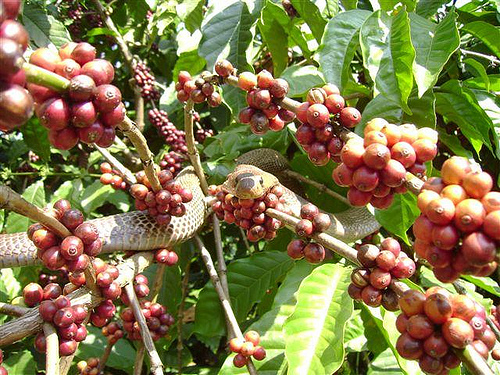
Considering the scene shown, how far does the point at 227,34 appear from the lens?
183cm

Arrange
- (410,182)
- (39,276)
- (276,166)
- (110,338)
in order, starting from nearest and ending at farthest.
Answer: (410,182)
(110,338)
(276,166)
(39,276)

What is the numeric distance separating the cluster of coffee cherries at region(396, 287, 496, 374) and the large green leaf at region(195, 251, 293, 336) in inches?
48.9

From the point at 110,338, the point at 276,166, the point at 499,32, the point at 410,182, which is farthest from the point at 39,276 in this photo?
the point at 499,32

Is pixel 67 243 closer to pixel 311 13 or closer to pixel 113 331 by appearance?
pixel 113 331

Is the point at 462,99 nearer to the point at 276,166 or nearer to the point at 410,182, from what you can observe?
the point at 276,166

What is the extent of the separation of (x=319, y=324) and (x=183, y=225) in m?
0.76

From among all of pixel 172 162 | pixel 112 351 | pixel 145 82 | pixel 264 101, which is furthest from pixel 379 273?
pixel 145 82

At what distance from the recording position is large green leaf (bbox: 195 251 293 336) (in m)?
1.96

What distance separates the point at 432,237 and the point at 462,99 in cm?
121

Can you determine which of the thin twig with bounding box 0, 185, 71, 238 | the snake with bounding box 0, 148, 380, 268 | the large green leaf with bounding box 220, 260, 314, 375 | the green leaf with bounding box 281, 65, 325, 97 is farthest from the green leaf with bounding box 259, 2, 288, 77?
the thin twig with bounding box 0, 185, 71, 238

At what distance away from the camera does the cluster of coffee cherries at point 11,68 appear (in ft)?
1.63

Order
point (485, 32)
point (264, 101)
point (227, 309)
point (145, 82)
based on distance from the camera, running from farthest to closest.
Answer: point (145, 82), point (485, 32), point (227, 309), point (264, 101)

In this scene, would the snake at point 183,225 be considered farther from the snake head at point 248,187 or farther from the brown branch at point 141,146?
the brown branch at point 141,146

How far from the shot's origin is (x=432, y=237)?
0.69 meters
